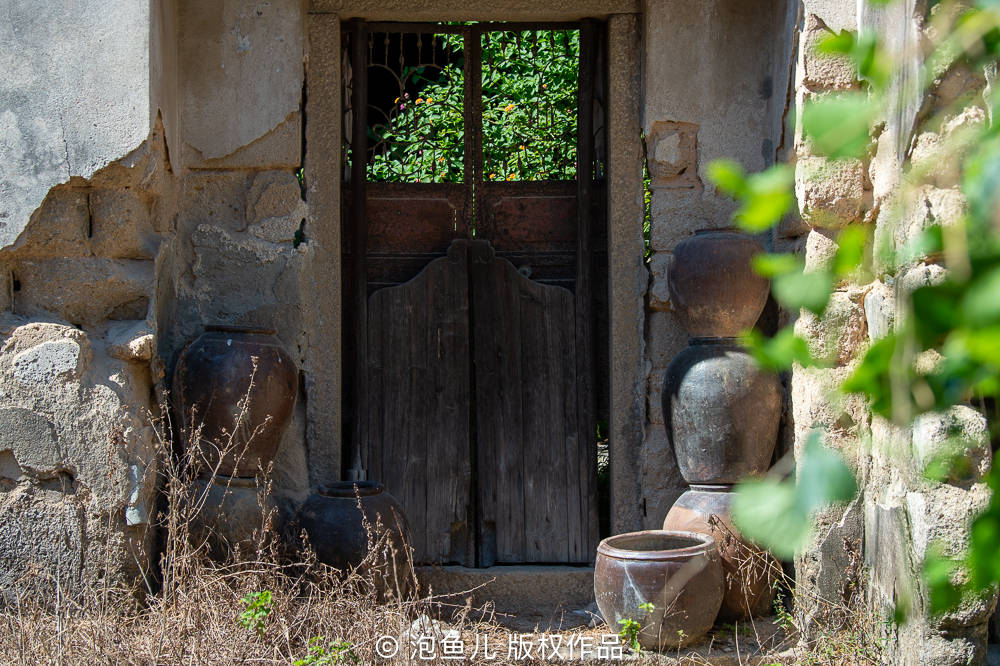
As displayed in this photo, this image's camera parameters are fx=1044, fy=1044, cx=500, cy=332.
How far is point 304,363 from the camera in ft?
14.7

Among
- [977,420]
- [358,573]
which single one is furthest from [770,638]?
[358,573]

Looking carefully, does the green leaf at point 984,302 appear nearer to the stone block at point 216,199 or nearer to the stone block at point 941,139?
the stone block at point 941,139

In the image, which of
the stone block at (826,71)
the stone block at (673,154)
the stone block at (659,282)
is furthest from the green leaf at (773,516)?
the stone block at (673,154)

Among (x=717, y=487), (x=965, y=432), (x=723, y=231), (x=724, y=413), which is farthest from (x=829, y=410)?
(x=723, y=231)

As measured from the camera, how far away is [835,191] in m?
3.65

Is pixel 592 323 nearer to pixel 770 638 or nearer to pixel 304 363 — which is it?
pixel 304 363

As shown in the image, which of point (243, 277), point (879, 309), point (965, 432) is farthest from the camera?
point (243, 277)

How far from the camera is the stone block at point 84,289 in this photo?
3.74 meters

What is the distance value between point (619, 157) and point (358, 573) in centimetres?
210

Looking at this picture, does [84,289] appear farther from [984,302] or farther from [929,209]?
[984,302]

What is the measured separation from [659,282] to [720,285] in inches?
18.6

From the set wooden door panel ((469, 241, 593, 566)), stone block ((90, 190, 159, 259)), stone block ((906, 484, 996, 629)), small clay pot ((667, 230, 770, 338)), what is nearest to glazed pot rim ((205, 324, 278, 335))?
stone block ((90, 190, 159, 259))

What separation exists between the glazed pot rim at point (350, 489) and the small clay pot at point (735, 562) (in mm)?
1185

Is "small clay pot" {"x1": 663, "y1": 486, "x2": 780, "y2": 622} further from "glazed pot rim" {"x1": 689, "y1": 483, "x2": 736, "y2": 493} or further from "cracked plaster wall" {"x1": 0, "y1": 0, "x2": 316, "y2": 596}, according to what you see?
"cracked plaster wall" {"x1": 0, "y1": 0, "x2": 316, "y2": 596}
